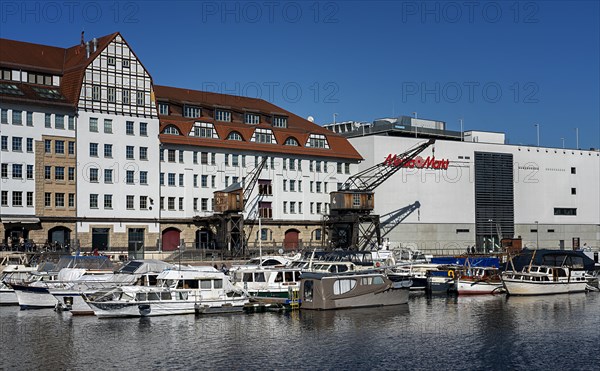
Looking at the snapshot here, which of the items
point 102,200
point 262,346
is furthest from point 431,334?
point 102,200

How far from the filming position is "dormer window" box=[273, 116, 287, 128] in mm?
104025

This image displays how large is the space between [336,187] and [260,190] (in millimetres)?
12127

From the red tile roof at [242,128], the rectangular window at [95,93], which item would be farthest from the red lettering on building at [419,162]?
the rectangular window at [95,93]

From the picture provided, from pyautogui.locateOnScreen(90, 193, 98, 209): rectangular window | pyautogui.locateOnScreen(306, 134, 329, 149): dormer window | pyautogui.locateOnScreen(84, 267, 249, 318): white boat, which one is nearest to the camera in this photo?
pyautogui.locateOnScreen(84, 267, 249, 318): white boat

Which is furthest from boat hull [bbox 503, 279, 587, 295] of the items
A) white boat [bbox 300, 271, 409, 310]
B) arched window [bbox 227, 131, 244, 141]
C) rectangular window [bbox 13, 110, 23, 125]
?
rectangular window [bbox 13, 110, 23, 125]

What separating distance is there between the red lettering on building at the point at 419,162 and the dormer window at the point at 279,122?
12824 millimetres

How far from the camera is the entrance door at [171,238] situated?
296ft

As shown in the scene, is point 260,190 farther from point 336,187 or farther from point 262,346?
point 262,346

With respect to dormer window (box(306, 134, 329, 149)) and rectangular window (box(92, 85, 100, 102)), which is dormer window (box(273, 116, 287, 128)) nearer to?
dormer window (box(306, 134, 329, 149))

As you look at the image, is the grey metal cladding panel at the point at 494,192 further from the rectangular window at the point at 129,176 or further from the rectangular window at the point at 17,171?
the rectangular window at the point at 17,171

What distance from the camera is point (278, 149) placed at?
98.6 meters

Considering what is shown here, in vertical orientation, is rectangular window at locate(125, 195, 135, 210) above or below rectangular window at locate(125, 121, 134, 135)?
below

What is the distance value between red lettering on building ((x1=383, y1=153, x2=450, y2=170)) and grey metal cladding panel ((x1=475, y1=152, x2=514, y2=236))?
5.94 meters

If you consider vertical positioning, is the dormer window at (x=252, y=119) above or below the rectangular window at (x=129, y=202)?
above
